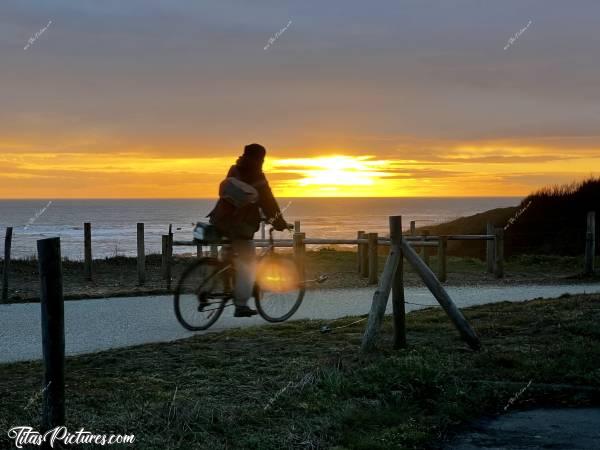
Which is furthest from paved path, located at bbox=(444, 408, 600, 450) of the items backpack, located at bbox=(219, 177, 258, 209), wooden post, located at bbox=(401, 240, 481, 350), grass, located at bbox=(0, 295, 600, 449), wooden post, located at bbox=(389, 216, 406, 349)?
backpack, located at bbox=(219, 177, 258, 209)

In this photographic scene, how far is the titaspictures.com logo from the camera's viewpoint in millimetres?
5246

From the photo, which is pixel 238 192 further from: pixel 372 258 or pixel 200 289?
pixel 372 258

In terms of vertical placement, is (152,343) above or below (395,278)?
below

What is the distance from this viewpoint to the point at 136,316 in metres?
11.9

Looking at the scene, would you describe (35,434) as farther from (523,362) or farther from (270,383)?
(523,362)

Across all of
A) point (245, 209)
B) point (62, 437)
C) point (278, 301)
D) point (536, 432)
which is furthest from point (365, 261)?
point (62, 437)

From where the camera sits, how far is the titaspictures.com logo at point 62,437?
17.2 ft

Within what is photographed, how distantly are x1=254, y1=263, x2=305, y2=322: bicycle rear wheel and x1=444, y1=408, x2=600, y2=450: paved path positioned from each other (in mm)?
4730

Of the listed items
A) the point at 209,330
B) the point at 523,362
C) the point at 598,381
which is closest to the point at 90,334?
the point at 209,330

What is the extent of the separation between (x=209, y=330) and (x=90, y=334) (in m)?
1.57

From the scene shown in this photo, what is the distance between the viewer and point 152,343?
29.3ft

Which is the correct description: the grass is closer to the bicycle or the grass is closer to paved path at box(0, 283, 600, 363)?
the bicycle

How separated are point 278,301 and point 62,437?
570 cm

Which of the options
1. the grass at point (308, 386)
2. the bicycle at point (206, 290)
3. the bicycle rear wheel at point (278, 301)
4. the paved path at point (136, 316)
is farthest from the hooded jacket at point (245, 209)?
the paved path at point (136, 316)
